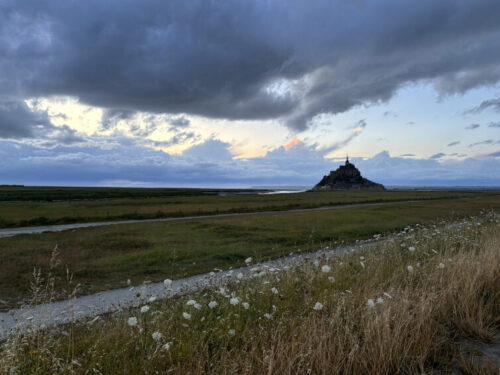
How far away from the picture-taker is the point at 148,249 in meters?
18.1

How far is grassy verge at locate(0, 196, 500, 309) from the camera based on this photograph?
41.5 ft

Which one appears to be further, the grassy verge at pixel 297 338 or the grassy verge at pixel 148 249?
the grassy verge at pixel 148 249

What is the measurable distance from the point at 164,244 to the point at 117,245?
3.04 metres

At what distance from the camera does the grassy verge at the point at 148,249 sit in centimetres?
1266

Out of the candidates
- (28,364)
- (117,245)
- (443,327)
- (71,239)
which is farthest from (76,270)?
(443,327)

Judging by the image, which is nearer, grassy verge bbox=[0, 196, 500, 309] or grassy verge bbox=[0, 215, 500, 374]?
grassy verge bbox=[0, 215, 500, 374]

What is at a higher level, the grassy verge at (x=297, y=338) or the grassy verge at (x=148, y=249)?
the grassy verge at (x=297, y=338)

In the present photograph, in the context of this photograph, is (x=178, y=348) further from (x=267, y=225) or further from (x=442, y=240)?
(x=267, y=225)

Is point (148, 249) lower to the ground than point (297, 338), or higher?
lower

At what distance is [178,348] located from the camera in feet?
11.9

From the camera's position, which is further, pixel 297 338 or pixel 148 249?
pixel 148 249

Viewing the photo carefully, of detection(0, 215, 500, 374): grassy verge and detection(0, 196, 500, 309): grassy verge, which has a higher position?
detection(0, 215, 500, 374): grassy verge

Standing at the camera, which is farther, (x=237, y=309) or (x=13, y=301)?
(x=13, y=301)

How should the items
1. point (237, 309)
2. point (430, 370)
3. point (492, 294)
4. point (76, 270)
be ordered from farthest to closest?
1. point (76, 270)
2. point (492, 294)
3. point (237, 309)
4. point (430, 370)
